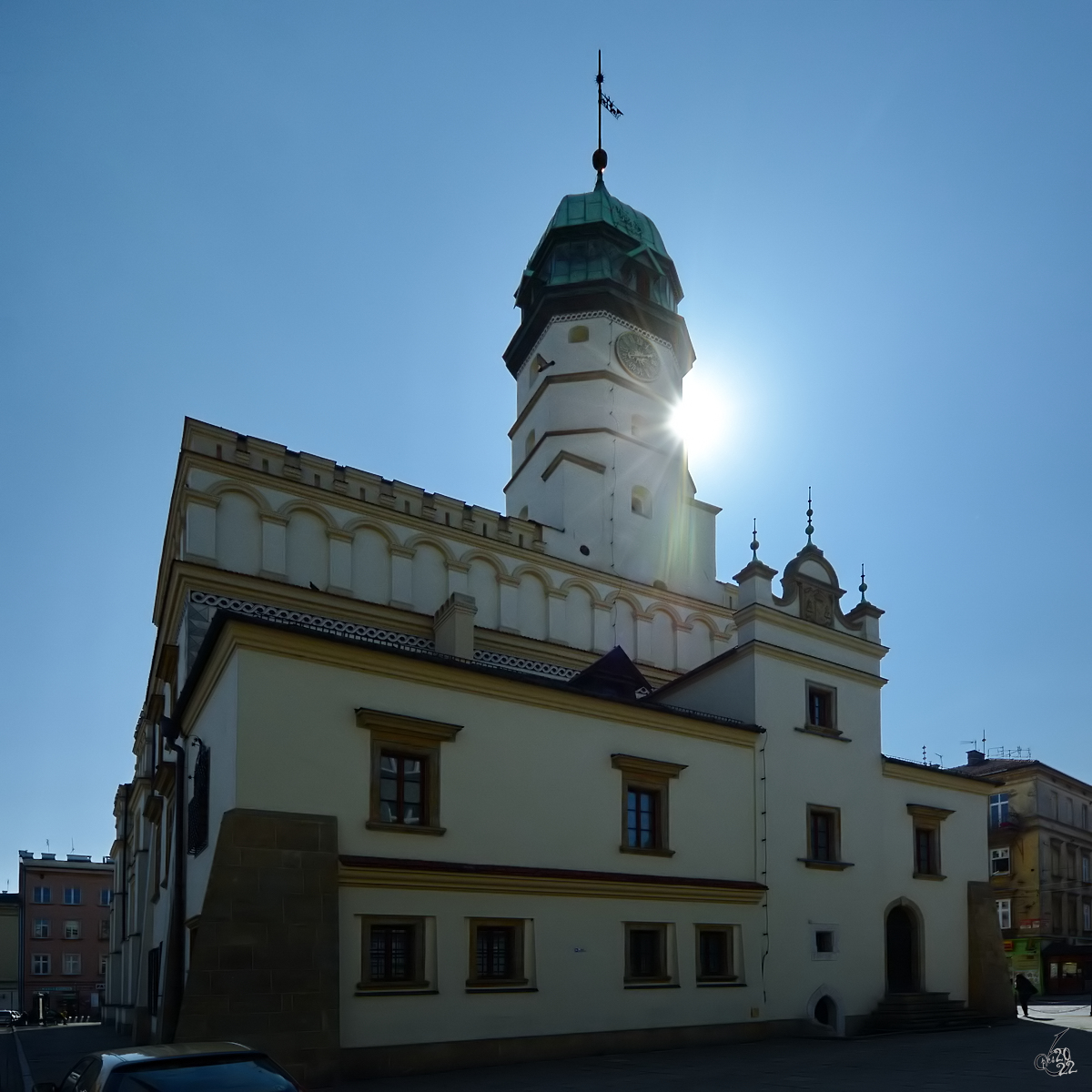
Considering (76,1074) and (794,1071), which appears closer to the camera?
(76,1074)

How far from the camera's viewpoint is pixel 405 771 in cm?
1884

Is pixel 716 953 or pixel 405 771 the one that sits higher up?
pixel 405 771

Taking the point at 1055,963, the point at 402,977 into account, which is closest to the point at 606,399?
the point at 402,977

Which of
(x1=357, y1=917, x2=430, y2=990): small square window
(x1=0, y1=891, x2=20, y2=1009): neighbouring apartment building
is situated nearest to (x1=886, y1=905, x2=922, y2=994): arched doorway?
(x1=357, y1=917, x2=430, y2=990): small square window

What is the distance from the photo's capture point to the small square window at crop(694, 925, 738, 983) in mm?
22609

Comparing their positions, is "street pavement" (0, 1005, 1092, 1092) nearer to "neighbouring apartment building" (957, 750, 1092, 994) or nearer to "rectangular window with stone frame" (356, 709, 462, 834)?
"rectangular window with stone frame" (356, 709, 462, 834)

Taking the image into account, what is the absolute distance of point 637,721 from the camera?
22.7m

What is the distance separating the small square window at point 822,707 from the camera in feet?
87.9

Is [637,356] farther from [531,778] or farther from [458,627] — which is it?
[531,778]

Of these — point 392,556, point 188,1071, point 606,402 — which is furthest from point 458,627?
point 188,1071

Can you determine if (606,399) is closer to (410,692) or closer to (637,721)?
(637,721)

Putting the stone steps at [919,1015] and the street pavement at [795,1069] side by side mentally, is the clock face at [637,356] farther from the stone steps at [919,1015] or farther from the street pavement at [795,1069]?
the street pavement at [795,1069]

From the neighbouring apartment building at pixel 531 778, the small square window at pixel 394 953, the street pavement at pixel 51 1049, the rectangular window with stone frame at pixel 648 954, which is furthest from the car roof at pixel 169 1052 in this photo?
the rectangular window with stone frame at pixel 648 954

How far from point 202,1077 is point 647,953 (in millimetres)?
15389
